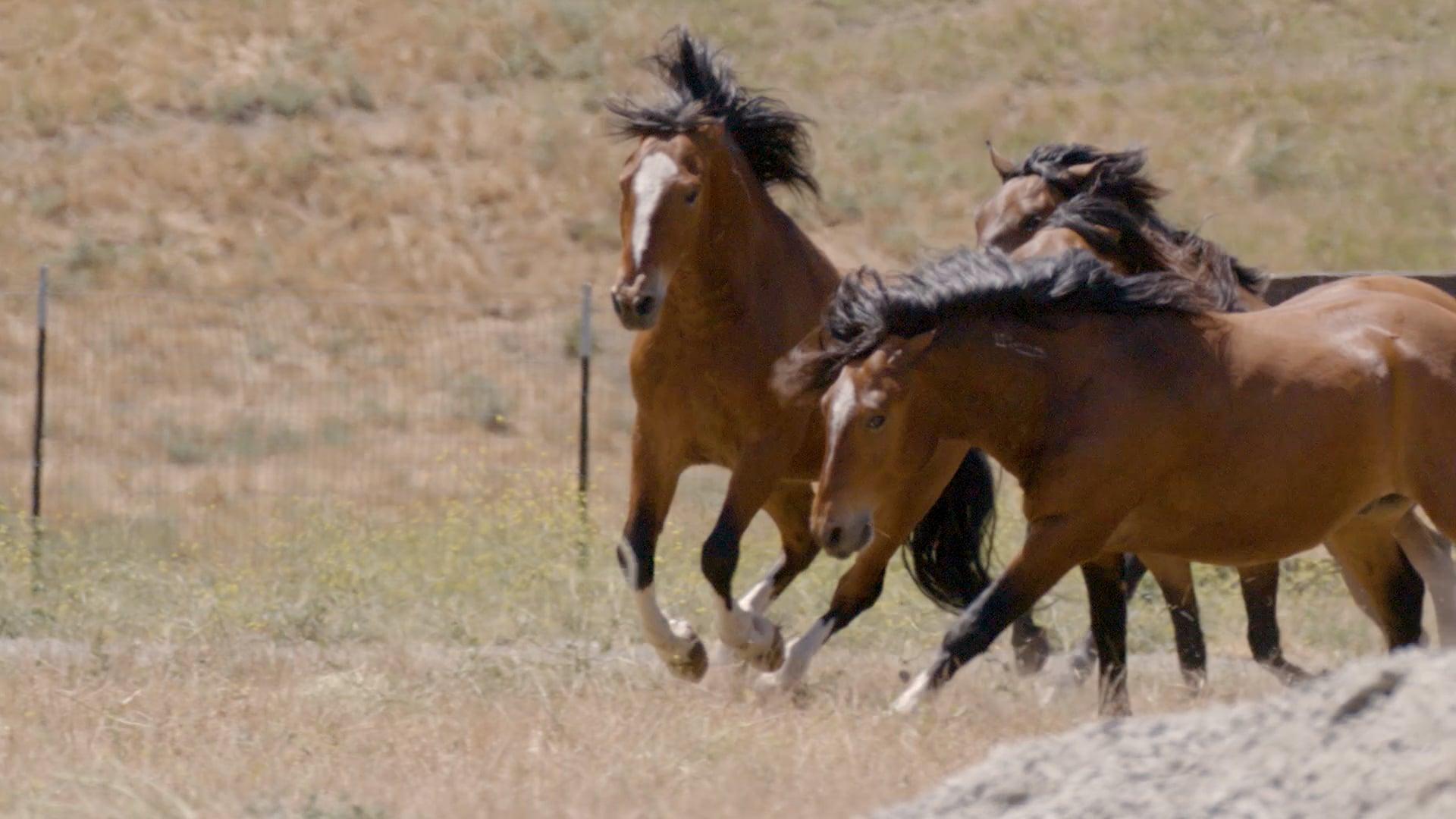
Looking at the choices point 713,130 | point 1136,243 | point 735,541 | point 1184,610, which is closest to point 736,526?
point 735,541

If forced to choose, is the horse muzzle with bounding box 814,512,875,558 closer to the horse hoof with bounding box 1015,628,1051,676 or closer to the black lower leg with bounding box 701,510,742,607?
the black lower leg with bounding box 701,510,742,607

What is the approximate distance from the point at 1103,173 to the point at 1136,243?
0.62 m

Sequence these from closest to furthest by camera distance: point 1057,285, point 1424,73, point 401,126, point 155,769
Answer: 1. point 155,769
2. point 1057,285
3. point 401,126
4. point 1424,73

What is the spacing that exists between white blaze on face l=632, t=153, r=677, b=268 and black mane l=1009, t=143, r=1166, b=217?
190 cm

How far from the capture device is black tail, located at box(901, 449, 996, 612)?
9203 millimetres

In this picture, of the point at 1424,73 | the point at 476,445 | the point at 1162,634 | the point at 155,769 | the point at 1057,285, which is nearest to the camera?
the point at 155,769

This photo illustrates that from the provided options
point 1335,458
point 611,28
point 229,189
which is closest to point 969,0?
point 611,28

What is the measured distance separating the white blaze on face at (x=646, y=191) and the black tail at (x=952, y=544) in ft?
6.49

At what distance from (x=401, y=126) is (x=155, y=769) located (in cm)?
2562

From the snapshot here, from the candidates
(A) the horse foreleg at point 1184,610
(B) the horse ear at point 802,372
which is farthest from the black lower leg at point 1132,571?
(B) the horse ear at point 802,372

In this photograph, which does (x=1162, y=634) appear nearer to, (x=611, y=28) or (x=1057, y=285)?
(x=1057, y=285)

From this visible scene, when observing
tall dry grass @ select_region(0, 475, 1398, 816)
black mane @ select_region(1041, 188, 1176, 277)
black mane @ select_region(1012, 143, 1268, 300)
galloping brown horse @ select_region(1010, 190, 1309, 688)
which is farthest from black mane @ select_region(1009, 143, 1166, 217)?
tall dry grass @ select_region(0, 475, 1398, 816)

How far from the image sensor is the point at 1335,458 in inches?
277

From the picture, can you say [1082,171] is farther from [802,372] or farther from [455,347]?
[455,347]
